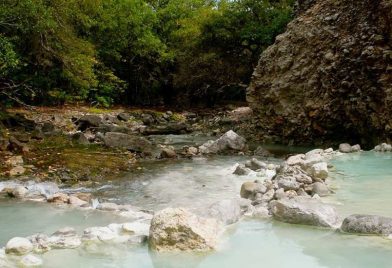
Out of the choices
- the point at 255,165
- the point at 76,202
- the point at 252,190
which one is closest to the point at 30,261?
the point at 76,202

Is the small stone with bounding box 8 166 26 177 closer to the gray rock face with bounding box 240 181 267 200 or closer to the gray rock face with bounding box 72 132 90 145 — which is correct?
the gray rock face with bounding box 72 132 90 145

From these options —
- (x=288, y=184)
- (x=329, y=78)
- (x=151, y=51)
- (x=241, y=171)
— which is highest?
(x=151, y=51)

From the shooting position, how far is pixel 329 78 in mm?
15930

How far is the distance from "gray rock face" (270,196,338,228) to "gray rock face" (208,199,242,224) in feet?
1.76

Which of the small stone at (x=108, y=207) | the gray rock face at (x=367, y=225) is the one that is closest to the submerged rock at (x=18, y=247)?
the small stone at (x=108, y=207)

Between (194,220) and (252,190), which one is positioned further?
(252,190)

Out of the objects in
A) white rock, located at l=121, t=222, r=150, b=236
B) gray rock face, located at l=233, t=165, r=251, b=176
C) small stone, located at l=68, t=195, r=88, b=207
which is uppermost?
white rock, located at l=121, t=222, r=150, b=236

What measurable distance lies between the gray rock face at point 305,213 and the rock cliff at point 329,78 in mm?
8879

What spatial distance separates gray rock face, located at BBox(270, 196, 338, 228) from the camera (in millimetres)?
6094

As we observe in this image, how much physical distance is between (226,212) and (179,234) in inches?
50.6

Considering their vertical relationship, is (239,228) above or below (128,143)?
above

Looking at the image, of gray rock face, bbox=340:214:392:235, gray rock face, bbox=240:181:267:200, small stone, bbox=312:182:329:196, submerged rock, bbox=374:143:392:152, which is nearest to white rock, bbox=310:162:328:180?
small stone, bbox=312:182:329:196

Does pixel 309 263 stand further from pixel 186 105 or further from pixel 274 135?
pixel 186 105

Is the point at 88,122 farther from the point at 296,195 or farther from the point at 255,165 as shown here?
the point at 296,195
